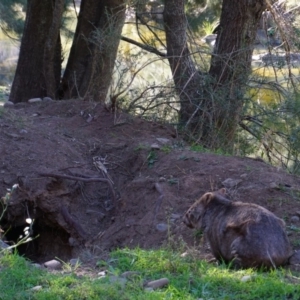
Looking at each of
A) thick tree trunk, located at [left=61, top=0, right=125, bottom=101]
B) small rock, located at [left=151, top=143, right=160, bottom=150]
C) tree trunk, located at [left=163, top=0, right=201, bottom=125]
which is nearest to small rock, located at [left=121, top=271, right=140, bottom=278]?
small rock, located at [left=151, top=143, right=160, bottom=150]

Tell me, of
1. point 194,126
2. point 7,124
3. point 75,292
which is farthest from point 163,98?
point 75,292

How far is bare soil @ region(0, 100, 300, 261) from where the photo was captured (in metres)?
6.58

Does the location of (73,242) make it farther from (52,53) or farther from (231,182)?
(52,53)

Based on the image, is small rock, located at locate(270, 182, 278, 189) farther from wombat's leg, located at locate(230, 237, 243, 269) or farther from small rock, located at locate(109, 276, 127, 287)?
small rock, located at locate(109, 276, 127, 287)

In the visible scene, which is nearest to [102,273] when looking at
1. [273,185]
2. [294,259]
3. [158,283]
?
[158,283]

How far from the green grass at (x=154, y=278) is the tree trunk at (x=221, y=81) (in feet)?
13.4

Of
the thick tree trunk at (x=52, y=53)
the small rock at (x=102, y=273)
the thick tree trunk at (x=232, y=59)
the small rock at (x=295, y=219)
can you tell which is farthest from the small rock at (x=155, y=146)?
the thick tree trunk at (x=52, y=53)

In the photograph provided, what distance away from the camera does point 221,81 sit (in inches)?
383

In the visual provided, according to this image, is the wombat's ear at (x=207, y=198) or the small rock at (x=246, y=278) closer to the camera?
the small rock at (x=246, y=278)

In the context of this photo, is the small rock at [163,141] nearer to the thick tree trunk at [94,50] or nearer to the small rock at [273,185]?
the small rock at [273,185]

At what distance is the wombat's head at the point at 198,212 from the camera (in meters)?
6.01

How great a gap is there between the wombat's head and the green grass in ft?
2.12

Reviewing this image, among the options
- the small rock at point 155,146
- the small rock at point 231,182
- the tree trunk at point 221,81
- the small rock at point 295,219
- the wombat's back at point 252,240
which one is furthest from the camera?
the tree trunk at point 221,81

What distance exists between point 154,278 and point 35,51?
738 centimetres
